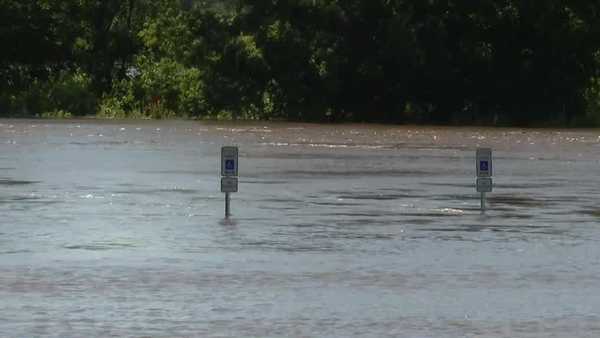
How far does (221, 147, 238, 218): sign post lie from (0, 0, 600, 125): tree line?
4336 cm

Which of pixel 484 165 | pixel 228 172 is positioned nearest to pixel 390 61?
pixel 484 165

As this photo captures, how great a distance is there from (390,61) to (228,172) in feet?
148

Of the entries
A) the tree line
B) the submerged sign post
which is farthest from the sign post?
the tree line

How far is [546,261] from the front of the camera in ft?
55.6

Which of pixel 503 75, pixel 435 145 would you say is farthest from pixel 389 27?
pixel 435 145

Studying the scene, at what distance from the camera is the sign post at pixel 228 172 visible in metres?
21.7

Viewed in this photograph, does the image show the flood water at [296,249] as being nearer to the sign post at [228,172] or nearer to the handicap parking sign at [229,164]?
the sign post at [228,172]

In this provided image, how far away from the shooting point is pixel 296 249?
59.0 ft

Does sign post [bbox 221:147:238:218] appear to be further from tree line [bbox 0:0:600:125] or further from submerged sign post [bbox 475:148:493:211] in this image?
tree line [bbox 0:0:600:125]

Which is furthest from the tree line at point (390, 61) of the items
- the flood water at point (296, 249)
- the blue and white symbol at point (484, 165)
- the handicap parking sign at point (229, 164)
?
the handicap parking sign at point (229, 164)

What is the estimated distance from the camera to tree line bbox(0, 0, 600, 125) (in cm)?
6606

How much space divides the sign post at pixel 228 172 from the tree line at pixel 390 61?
43.4m

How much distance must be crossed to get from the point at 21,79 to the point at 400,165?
4402cm

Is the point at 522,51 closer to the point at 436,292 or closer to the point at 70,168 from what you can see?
the point at 70,168
